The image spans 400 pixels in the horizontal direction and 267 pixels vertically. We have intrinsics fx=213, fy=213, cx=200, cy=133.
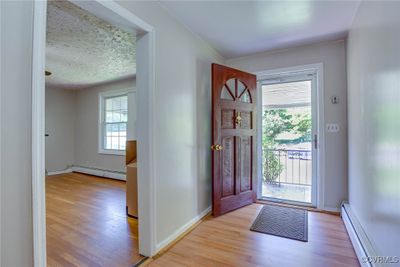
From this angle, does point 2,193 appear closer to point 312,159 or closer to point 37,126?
point 37,126

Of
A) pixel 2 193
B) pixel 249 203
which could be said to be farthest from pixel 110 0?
pixel 249 203

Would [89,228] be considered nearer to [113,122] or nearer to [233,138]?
[233,138]

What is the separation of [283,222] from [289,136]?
4.51 ft

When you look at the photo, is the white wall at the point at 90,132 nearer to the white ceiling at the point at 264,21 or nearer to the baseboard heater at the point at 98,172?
the baseboard heater at the point at 98,172

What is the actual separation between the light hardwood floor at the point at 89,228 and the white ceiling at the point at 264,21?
237 cm

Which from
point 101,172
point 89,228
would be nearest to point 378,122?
point 89,228

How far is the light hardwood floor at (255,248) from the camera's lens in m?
1.81

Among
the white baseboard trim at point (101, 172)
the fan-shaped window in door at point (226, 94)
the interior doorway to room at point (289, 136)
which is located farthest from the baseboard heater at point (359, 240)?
the white baseboard trim at point (101, 172)

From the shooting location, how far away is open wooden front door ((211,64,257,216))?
9.07 feet

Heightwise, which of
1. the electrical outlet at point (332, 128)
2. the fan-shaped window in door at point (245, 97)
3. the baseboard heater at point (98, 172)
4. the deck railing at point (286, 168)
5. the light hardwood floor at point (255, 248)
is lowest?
the light hardwood floor at point (255, 248)

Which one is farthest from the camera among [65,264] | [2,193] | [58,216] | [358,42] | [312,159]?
[312,159]

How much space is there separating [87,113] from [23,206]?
515 cm

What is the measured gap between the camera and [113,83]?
5148 mm

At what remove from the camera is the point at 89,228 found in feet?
8.05
